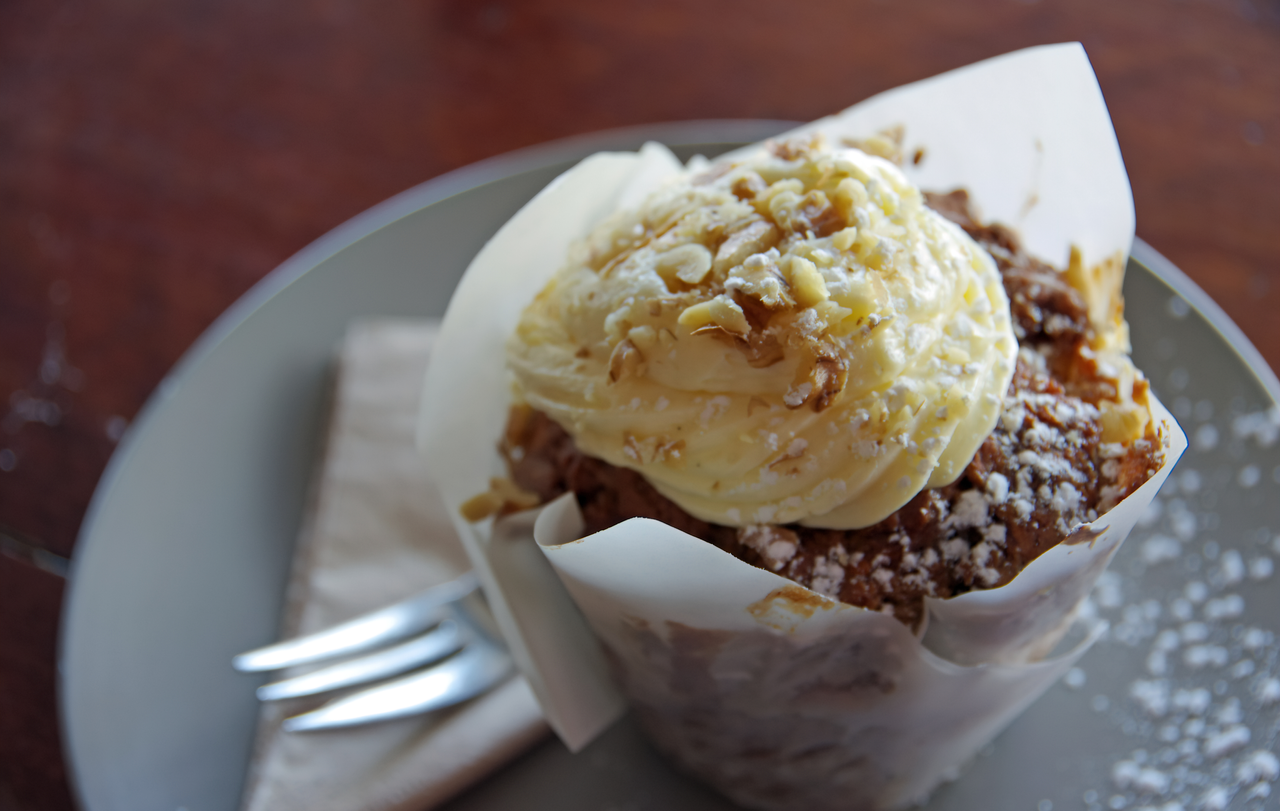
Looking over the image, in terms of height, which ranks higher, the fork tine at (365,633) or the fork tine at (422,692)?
the fork tine at (365,633)

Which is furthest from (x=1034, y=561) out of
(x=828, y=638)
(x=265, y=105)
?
(x=265, y=105)

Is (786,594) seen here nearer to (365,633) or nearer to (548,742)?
(548,742)

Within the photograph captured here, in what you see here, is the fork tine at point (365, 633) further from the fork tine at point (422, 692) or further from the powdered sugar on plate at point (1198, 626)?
the powdered sugar on plate at point (1198, 626)

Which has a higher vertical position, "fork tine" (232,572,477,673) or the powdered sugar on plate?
"fork tine" (232,572,477,673)

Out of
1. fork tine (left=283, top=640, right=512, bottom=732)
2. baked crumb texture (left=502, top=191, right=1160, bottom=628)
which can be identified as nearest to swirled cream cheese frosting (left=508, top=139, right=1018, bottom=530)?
baked crumb texture (left=502, top=191, right=1160, bottom=628)

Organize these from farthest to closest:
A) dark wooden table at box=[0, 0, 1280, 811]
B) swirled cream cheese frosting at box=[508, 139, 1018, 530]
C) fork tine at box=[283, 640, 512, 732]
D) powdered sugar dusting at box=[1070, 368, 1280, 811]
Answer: dark wooden table at box=[0, 0, 1280, 811] < fork tine at box=[283, 640, 512, 732] < powdered sugar dusting at box=[1070, 368, 1280, 811] < swirled cream cheese frosting at box=[508, 139, 1018, 530]

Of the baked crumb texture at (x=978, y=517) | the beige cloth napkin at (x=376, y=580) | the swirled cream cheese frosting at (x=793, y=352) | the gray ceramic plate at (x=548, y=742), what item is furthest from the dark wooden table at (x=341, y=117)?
the swirled cream cheese frosting at (x=793, y=352)

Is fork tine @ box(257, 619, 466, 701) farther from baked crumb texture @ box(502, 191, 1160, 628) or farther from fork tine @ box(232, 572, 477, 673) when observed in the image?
baked crumb texture @ box(502, 191, 1160, 628)
